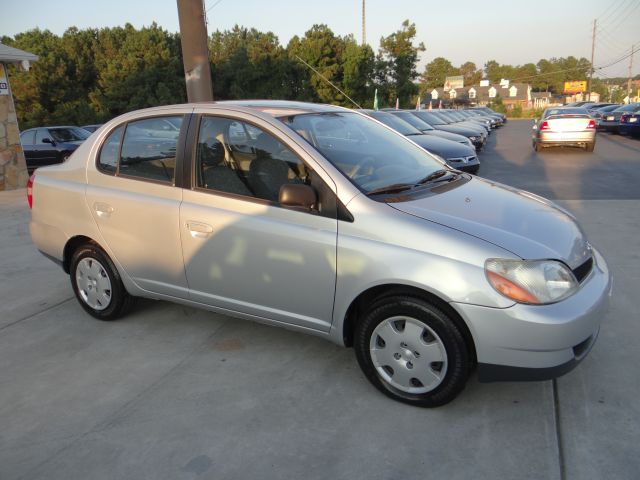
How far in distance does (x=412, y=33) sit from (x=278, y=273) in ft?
170

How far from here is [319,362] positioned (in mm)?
3598

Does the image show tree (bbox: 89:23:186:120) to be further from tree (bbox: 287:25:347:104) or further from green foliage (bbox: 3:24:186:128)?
tree (bbox: 287:25:347:104)

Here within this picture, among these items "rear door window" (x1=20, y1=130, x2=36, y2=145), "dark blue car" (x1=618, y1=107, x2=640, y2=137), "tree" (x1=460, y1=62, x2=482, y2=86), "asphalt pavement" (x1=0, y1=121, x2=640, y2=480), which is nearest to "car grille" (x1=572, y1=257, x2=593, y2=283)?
"asphalt pavement" (x1=0, y1=121, x2=640, y2=480)

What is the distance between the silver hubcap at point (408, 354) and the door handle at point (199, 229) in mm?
1281

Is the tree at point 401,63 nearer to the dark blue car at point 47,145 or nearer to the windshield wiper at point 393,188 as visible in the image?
the dark blue car at point 47,145

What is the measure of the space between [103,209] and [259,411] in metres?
2.03

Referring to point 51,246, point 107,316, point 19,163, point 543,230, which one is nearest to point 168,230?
point 107,316

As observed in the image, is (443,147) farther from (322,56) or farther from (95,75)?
(95,75)

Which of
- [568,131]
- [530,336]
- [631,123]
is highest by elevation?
[530,336]

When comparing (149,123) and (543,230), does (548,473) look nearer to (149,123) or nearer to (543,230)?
(543,230)

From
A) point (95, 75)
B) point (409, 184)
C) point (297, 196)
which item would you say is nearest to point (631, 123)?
point (409, 184)

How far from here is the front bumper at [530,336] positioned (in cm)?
265

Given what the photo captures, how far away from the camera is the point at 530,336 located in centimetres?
266

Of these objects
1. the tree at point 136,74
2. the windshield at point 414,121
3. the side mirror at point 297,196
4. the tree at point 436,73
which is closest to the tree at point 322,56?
the tree at point 136,74
